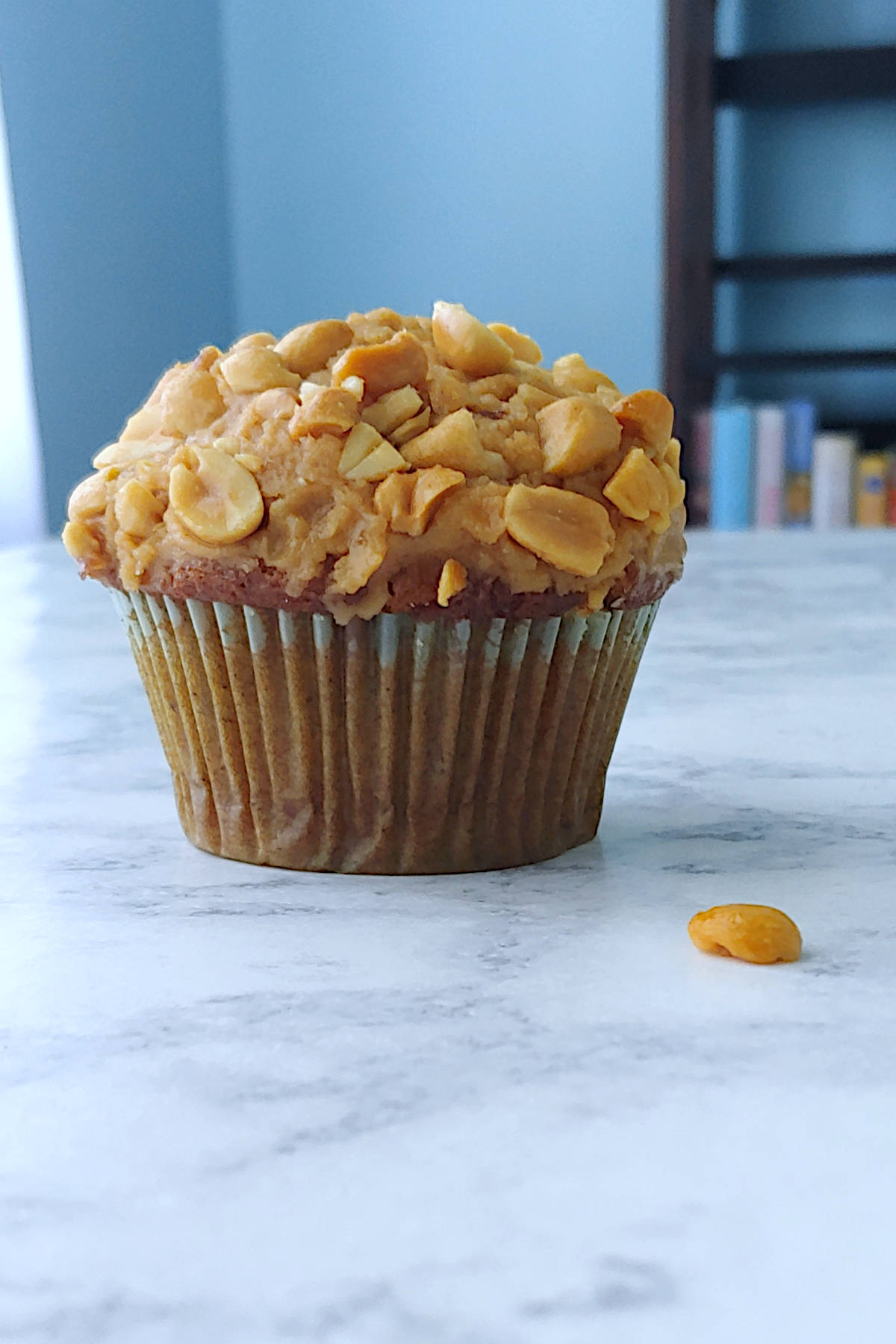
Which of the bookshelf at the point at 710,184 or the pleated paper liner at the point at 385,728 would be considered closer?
the pleated paper liner at the point at 385,728

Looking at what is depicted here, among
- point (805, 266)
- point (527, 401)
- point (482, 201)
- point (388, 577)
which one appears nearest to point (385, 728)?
point (388, 577)

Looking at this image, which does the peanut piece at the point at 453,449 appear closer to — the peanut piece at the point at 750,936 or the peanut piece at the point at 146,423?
the peanut piece at the point at 146,423

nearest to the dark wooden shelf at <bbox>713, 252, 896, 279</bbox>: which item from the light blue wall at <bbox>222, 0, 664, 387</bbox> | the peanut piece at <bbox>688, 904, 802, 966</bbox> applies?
the light blue wall at <bbox>222, 0, 664, 387</bbox>

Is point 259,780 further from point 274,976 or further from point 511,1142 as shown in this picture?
point 511,1142

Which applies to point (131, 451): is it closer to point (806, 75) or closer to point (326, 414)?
point (326, 414)

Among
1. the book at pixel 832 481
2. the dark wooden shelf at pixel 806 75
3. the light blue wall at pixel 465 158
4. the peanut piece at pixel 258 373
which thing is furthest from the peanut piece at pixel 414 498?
the light blue wall at pixel 465 158

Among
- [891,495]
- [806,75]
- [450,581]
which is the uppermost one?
[806,75]
